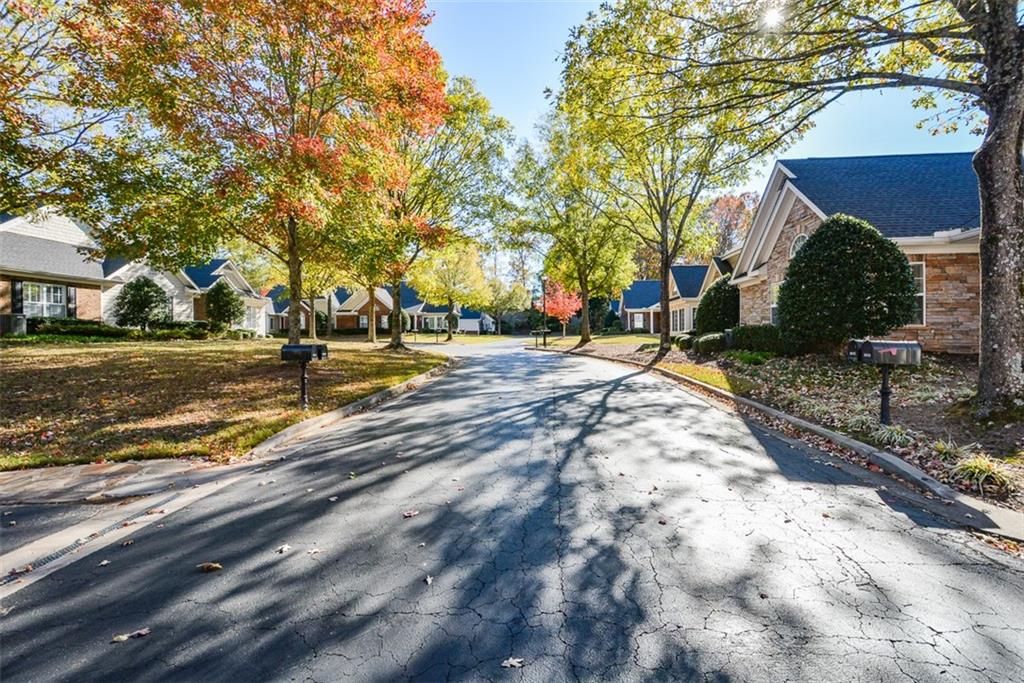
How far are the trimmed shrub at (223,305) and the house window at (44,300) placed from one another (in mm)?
7607

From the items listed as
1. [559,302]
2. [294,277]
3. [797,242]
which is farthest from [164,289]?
[797,242]

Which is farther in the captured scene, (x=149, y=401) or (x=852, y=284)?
(x=852, y=284)

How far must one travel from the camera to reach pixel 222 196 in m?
9.50

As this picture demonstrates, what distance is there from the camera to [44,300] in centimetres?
2225

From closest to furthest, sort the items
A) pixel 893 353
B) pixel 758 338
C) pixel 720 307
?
pixel 893 353 → pixel 758 338 → pixel 720 307

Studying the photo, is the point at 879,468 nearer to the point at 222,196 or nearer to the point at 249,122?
the point at 222,196

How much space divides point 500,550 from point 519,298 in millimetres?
53435

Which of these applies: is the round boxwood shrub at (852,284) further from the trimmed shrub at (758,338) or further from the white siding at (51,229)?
the white siding at (51,229)

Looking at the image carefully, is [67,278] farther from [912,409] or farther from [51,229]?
[912,409]

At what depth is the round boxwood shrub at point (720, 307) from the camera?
22.0 metres

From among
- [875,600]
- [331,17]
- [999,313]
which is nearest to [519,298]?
[331,17]

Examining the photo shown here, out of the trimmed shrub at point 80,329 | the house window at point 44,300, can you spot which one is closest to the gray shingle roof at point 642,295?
the trimmed shrub at point 80,329

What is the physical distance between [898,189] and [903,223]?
2707 millimetres

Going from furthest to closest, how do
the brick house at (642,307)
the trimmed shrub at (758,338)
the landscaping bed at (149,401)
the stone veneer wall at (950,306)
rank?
1. the brick house at (642,307)
2. the trimmed shrub at (758,338)
3. the stone veneer wall at (950,306)
4. the landscaping bed at (149,401)
